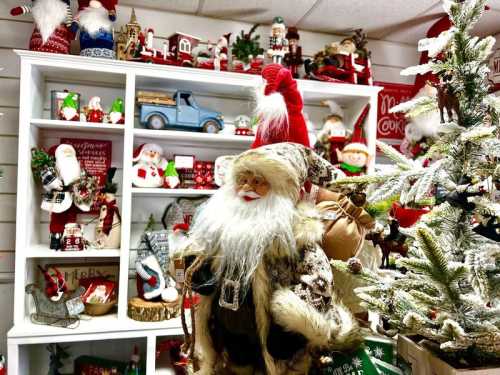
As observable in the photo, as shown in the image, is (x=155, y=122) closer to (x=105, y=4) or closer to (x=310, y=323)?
(x=105, y=4)

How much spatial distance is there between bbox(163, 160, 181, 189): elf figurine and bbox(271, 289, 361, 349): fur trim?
1.13 meters

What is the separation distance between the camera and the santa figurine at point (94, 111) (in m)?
1.94

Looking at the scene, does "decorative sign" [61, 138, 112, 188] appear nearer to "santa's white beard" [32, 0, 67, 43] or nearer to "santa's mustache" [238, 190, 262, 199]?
"santa's white beard" [32, 0, 67, 43]

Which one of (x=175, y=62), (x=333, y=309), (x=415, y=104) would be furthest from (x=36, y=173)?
(x=415, y=104)

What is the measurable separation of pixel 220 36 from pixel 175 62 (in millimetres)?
394

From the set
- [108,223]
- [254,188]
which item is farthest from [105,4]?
[254,188]

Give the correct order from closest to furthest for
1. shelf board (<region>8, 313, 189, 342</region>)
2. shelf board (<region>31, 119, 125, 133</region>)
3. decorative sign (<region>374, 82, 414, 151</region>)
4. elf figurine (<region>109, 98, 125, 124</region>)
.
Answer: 1. shelf board (<region>8, 313, 189, 342</region>)
2. shelf board (<region>31, 119, 125, 133</region>)
3. elf figurine (<region>109, 98, 125, 124</region>)
4. decorative sign (<region>374, 82, 414, 151</region>)

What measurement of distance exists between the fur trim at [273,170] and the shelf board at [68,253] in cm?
104

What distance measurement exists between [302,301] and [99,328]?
3.79ft

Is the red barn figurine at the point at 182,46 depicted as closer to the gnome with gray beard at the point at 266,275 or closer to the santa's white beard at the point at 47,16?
the santa's white beard at the point at 47,16

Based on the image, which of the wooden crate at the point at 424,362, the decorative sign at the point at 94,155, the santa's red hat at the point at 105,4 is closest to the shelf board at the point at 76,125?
the decorative sign at the point at 94,155

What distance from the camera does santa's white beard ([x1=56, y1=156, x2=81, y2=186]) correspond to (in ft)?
6.19

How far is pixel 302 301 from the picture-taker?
3.28 ft

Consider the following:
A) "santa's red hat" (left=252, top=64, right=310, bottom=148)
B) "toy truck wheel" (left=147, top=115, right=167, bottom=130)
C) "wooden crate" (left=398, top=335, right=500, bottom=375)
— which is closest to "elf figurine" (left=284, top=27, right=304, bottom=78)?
"toy truck wheel" (left=147, top=115, right=167, bottom=130)
